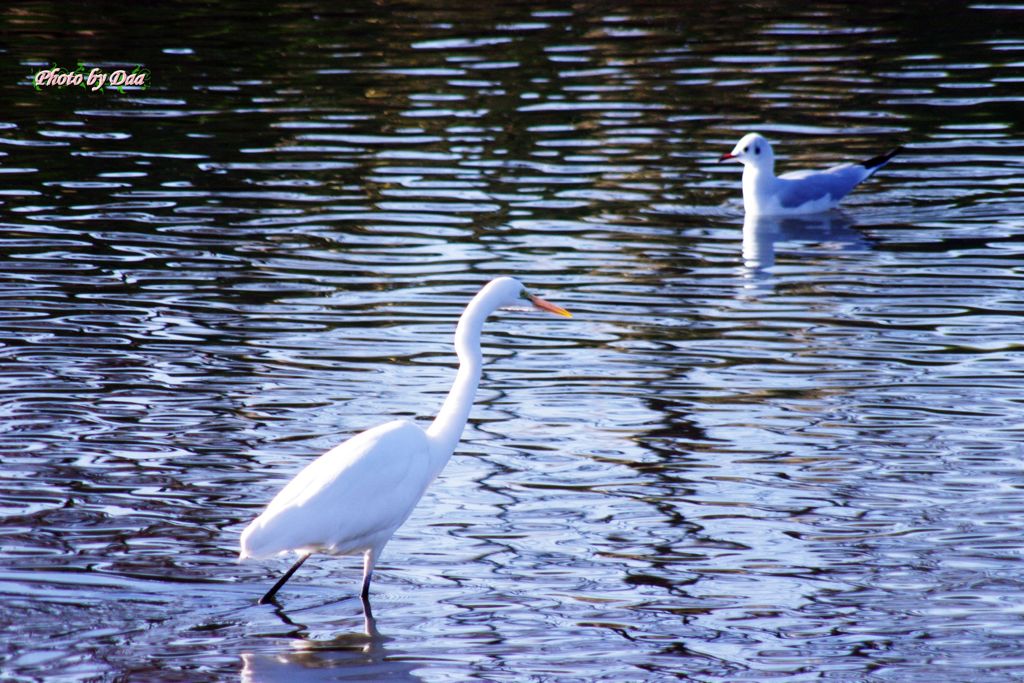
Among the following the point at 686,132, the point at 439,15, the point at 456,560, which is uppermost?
the point at 439,15

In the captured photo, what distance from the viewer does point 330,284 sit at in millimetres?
11445

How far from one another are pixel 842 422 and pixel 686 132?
8.05m

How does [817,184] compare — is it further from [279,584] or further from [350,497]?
[279,584]

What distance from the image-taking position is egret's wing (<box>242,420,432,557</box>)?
639 cm

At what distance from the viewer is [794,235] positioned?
13461mm

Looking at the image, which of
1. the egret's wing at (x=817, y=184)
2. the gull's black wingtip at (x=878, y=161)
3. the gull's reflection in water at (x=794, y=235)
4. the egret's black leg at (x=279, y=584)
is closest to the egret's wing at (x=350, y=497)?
the egret's black leg at (x=279, y=584)

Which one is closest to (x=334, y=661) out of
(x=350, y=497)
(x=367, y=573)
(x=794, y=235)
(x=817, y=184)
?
(x=367, y=573)

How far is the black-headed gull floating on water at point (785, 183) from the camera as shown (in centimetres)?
1363

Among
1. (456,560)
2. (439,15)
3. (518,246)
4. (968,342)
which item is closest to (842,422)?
(968,342)

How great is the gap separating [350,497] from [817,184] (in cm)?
845

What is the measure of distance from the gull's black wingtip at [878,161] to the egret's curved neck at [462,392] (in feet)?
25.8

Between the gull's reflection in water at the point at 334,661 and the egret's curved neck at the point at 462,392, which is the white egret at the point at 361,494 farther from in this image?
the gull's reflection in water at the point at 334,661

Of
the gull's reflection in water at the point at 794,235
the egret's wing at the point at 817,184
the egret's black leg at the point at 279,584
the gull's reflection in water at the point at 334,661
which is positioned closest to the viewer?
the gull's reflection in water at the point at 334,661

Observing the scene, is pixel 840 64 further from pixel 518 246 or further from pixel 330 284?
pixel 330 284
